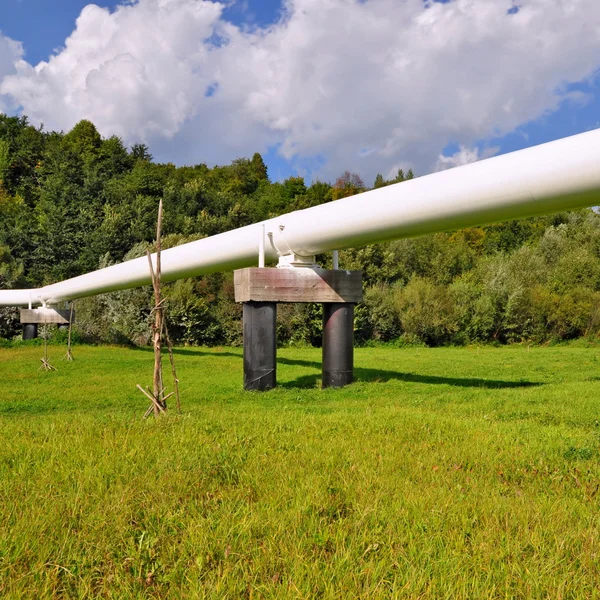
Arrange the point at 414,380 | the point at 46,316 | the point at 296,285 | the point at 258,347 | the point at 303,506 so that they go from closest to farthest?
1. the point at 303,506
2. the point at 258,347
3. the point at 296,285
4. the point at 414,380
5. the point at 46,316

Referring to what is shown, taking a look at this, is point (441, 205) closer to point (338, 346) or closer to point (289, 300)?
point (289, 300)

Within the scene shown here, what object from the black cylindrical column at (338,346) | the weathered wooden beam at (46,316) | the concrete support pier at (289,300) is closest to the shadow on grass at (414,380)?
the black cylindrical column at (338,346)

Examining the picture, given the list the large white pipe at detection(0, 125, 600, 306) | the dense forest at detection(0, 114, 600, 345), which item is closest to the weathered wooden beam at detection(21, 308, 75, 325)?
the dense forest at detection(0, 114, 600, 345)

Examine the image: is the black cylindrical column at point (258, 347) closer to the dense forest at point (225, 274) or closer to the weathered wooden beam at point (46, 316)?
the weathered wooden beam at point (46, 316)

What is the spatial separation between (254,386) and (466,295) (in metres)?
21.3

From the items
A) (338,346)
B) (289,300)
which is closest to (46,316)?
(289,300)

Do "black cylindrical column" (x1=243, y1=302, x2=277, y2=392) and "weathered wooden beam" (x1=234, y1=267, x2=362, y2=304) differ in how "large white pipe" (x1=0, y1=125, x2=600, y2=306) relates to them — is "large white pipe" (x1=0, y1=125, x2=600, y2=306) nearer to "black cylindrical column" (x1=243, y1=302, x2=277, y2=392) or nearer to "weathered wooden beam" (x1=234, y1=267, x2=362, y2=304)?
"weathered wooden beam" (x1=234, y1=267, x2=362, y2=304)

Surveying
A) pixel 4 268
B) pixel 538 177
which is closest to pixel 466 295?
pixel 4 268

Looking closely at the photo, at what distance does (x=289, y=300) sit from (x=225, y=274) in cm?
1972

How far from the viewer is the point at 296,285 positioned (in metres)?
10.7

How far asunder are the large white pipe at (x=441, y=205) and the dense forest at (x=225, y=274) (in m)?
13.7

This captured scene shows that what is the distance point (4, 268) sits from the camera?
26875mm

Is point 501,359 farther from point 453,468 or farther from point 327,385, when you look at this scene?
point 453,468

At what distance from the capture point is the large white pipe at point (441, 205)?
6535mm
